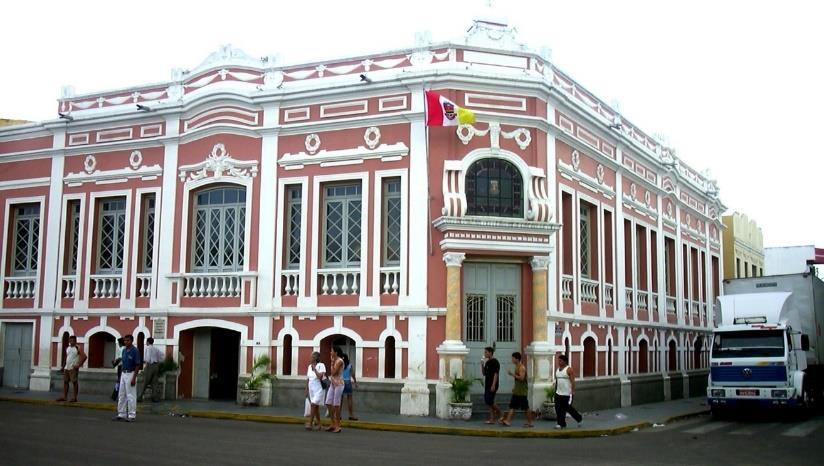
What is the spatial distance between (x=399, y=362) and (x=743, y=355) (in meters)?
9.10

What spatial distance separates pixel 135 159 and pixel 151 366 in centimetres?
613

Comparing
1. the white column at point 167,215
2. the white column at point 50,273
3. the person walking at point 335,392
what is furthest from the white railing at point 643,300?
the white column at point 50,273

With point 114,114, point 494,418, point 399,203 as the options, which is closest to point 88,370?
point 114,114

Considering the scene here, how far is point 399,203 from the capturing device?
21.2 meters

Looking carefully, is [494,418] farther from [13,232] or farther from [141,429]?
[13,232]

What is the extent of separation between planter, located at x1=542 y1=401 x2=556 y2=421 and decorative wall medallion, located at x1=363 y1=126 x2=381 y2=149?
24.8ft

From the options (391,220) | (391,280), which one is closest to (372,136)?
(391,220)

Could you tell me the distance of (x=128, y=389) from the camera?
1769 centimetres

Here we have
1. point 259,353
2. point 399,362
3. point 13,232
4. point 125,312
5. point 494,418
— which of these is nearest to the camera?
point 494,418

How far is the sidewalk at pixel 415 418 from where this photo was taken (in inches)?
686

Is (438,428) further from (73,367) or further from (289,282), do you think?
(73,367)

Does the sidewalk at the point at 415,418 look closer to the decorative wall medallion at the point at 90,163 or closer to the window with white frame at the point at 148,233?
the window with white frame at the point at 148,233

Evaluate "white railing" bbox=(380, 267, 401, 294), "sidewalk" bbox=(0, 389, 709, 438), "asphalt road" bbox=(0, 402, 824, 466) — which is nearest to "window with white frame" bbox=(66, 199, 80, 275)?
"sidewalk" bbox=(0, 389, 709, 438)

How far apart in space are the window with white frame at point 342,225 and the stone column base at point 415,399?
353 centimetres
